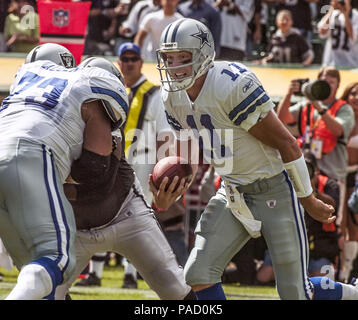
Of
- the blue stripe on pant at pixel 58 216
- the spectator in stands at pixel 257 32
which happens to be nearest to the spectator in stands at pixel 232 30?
the spectator in stands at pixel 257 32

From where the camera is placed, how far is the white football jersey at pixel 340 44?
9.30 metres

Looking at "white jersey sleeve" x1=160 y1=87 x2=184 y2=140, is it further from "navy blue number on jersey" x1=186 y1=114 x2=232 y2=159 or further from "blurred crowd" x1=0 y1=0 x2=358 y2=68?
"blurred crowd" x1=0 y1=0 x2=358 y2=68

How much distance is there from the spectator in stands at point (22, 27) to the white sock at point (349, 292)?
228 inches

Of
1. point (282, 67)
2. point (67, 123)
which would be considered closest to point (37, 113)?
point (67, 123)

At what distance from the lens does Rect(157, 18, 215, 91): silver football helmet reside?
447 cm

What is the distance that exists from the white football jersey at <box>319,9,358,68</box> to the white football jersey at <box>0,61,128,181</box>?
219 inches

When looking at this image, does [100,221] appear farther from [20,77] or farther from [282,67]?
[282,67]

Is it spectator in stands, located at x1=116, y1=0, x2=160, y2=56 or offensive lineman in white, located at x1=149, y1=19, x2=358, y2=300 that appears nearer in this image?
offensive lineman in white, located at x1=149, y1=19, x2=358, y2=300

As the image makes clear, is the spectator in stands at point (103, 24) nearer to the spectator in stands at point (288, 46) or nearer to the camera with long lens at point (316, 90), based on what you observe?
the spectator in stands at point (288, 46)

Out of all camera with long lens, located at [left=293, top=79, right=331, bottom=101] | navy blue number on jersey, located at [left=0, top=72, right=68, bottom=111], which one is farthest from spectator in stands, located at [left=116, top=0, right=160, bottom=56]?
navy blue number on jersey, located at [left=0, top=72, right=68, bottom=111]

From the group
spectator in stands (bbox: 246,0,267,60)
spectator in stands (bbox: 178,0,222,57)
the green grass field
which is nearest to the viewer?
the green grass field

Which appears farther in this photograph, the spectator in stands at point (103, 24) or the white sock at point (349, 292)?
the spectator in stands at point (103, 24)

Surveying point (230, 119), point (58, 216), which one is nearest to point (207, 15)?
point (230, 119)

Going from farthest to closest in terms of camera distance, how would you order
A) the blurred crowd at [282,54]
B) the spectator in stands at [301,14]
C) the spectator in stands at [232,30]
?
the spectator in stands at [301,14]
the spectator in stands at [232,30]
the blurred crowd at [282,54]
